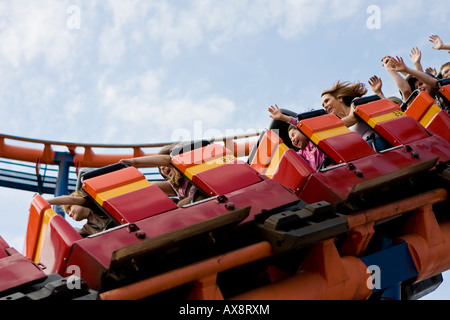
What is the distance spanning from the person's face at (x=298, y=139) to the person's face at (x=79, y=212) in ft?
3.32

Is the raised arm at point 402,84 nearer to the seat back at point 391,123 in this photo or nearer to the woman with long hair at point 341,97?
the woman with long hair at point 341,97

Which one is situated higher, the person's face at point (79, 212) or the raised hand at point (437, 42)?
the raised hand at point (437, 42)

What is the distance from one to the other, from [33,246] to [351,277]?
3.94 feet

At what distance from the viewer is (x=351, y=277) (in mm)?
2311

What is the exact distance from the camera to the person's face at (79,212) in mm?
2561

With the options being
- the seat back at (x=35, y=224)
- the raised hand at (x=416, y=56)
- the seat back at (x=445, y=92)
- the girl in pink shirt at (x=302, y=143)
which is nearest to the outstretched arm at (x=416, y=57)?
the raised hand at (x=416, y=56)

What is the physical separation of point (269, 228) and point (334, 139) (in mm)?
721

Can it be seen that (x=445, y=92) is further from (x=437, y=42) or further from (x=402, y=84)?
(x=437, y=42)

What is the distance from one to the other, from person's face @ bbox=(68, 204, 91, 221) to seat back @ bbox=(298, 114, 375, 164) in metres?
0.99

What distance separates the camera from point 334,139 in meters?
2.70

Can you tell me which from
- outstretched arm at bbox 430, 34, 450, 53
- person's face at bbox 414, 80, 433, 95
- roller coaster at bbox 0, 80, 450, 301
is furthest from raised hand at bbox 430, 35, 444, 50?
roller coaster at bbox 0, 80, 450, 301

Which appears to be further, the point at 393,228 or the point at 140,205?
the point at 393,228
